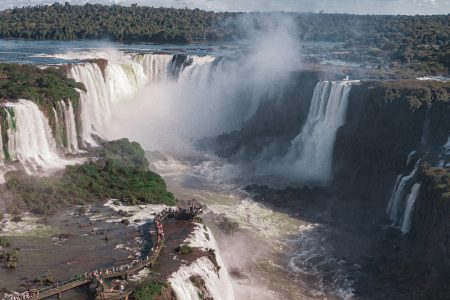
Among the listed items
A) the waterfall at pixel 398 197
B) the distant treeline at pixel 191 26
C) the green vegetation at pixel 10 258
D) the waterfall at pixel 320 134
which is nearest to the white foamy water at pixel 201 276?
the green vegetation at pixel 10 258

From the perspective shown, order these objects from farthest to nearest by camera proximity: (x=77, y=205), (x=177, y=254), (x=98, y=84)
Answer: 1. (x=98, y=84)
2. (x=77, y=205)
3. (x=177, y=254)

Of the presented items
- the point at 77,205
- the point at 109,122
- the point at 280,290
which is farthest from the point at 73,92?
the point at 280,290

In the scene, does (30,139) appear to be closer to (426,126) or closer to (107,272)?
(107,272)

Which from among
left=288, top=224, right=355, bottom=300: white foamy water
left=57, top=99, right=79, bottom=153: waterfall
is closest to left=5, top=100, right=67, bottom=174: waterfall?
left=57, top=99, right=79, bottom=153: waterfall

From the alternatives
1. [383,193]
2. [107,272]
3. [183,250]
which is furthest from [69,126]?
[383,193]

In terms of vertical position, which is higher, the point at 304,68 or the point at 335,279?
the point at 304,68

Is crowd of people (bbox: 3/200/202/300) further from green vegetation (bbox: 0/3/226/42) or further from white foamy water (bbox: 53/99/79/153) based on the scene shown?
green vegetation (bbox: 0/3/226/42)

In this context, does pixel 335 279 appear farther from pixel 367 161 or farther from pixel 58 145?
pixel 58 145
